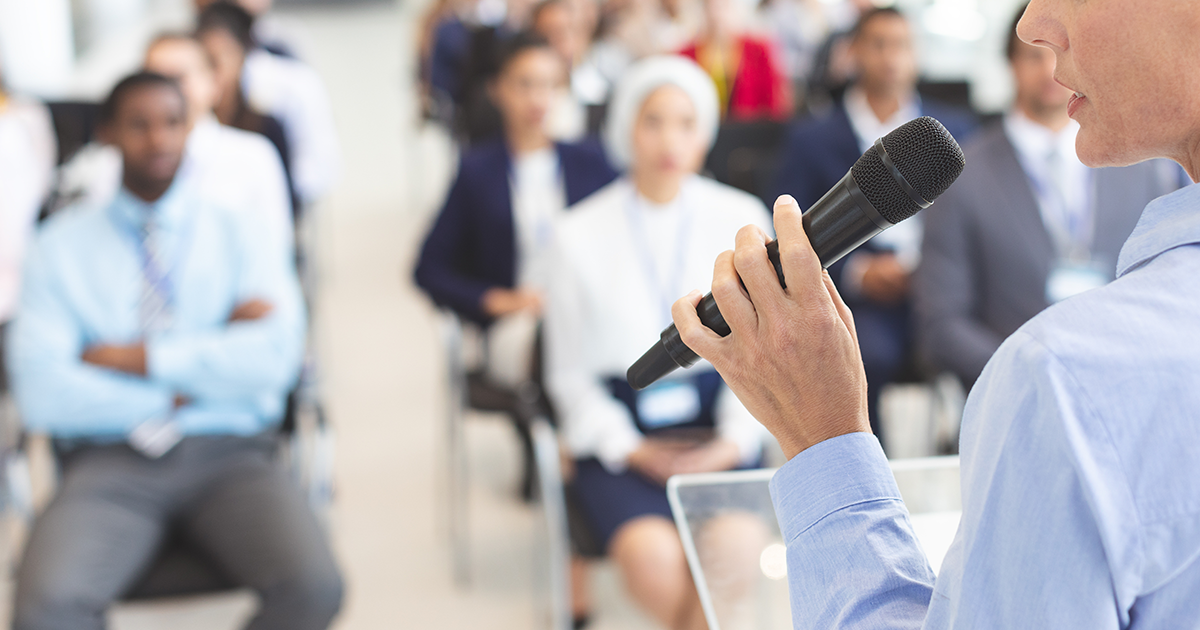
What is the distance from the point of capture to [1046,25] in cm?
62

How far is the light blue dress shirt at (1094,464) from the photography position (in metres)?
0.50

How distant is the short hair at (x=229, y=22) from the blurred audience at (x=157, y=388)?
6.23 feet

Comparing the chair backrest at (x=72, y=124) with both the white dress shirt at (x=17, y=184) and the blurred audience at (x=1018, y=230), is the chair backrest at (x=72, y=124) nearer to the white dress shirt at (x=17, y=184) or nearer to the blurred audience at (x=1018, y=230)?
the white dress shirt at (x=17, y=184)

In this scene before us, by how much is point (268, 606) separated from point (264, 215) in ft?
3.33

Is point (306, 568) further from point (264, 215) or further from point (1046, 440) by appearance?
point (1046, 440)

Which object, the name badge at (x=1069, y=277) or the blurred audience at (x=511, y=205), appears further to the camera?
the blurred audience at (x=511, y=205)

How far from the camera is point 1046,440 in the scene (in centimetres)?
50

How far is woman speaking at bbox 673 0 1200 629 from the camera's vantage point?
0.50 meters

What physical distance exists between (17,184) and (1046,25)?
3475 millimetres

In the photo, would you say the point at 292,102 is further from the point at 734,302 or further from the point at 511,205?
the point at 734,302

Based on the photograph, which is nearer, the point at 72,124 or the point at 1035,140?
the point at 1035,140

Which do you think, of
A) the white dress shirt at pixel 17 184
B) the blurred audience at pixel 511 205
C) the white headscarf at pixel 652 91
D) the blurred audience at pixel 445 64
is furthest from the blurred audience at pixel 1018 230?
the blurred audience at pixel 445 64

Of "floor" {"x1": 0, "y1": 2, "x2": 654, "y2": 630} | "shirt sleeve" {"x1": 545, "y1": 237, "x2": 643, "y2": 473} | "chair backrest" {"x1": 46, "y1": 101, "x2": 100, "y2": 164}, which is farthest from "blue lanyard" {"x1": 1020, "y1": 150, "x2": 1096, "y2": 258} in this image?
"chair backrest" {"x1": 46, "y1": 101, "x2": 100, "y2": 164}

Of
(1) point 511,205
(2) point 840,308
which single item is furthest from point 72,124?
(2) point 840,308
